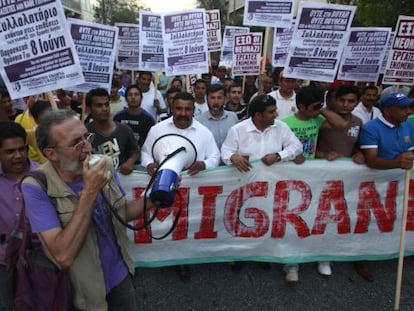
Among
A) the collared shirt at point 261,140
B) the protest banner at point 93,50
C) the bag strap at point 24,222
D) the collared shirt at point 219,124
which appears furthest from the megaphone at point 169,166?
the collared shirt at point 219,124

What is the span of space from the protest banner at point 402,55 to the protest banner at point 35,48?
4229 millimetres

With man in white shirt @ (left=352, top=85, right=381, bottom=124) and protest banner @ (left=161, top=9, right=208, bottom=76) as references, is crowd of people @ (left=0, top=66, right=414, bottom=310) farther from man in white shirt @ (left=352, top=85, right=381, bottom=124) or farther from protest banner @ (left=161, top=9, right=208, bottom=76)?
protest banner @ (left=161, top=9, right=208, bottom=76)

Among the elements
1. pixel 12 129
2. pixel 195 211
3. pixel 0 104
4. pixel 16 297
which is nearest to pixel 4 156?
pixel 12 129

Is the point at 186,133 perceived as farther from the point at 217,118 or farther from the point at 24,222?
the point at 24,222

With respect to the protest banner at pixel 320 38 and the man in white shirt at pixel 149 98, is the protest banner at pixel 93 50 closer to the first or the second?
the protest banner at pixel 320 38

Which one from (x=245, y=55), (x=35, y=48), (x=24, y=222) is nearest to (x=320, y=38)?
(x=245, y=55)

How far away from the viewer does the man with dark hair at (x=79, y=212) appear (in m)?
1.46

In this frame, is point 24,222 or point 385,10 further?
point 385,10

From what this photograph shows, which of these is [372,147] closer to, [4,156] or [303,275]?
[303,275]

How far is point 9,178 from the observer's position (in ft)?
7.61

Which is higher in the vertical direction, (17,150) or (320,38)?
(320,38)

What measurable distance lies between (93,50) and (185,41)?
1.32 meters

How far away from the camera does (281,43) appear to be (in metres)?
6.28

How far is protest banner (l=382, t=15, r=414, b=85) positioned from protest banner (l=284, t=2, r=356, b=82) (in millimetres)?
1332
